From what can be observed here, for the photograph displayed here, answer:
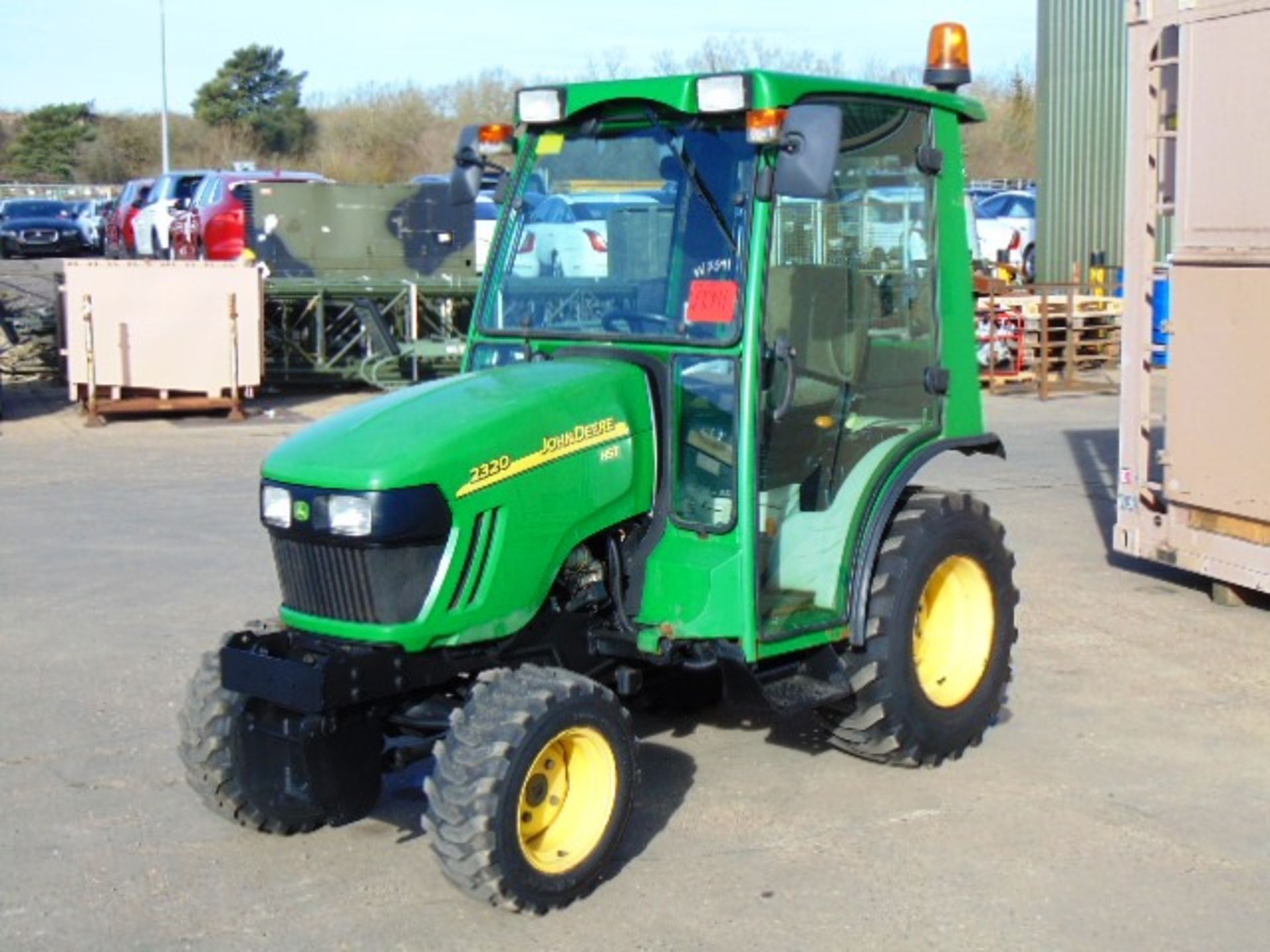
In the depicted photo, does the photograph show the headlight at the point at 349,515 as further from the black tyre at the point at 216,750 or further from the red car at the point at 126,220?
the red car at the point at 126,220

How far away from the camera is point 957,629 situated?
21.1 feet

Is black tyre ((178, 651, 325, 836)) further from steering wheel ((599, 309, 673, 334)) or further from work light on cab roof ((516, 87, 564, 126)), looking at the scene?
work light on cab roof ((516, 87, 564, 126))

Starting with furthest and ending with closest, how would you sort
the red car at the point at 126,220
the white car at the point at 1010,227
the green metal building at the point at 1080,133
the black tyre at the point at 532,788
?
1. the white car at the point at 1010,227
2. the red car at the point at 126,220
3. the green metal building at the point at 1080,133
4. the black tyre at the point at 532,788

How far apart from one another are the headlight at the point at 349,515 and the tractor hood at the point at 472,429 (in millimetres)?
40

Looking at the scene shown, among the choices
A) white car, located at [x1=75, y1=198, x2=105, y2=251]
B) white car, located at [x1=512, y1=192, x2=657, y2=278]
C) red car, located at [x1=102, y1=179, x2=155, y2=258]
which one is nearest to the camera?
white car, located at [x1=512, y1=192, x2=657, y2=278]

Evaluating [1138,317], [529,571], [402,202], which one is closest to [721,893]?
[529,571]

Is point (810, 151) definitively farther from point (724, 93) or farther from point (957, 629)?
point (957, 629)

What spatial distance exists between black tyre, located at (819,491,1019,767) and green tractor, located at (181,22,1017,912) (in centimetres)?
1

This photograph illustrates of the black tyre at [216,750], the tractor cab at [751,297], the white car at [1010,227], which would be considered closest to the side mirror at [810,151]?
the tractor cab at [751,297]

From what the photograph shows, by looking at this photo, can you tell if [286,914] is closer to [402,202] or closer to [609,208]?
[609,208]

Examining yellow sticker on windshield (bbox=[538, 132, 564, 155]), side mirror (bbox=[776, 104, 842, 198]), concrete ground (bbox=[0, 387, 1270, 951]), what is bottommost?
concrete ground (bbox=[0, 387, 1270, 951])

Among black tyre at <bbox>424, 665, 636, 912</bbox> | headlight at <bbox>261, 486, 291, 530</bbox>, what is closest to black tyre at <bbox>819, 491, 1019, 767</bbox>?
black tyre at <bbox>424, 665, 636, 912</bbox>

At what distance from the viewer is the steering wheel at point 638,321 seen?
5.50m

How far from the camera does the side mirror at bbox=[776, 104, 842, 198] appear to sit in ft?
16.3
